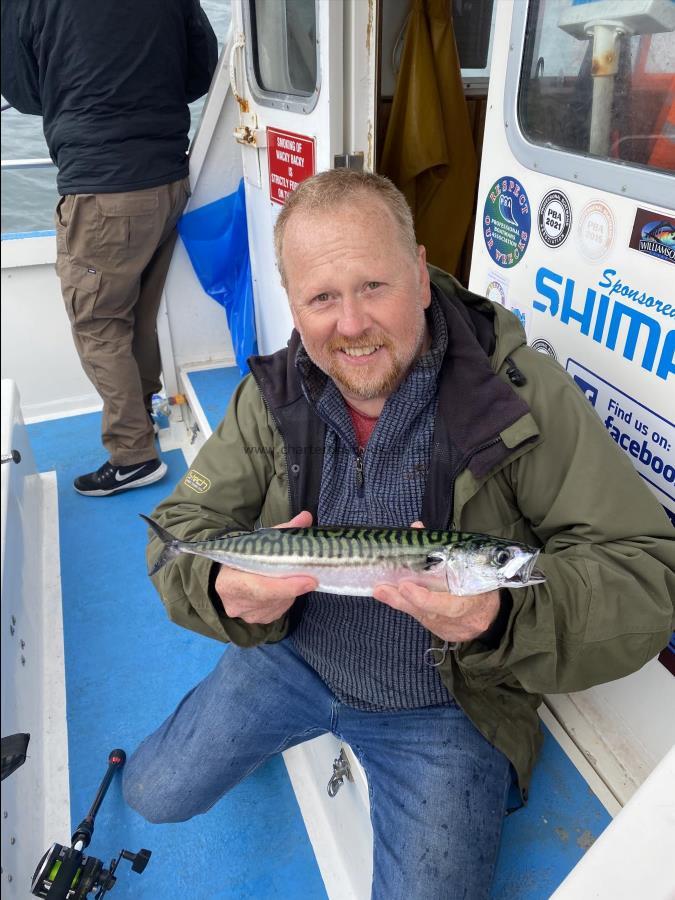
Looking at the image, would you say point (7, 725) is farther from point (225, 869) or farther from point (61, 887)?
point (225, 869)

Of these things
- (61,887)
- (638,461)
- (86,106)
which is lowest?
(61,887)

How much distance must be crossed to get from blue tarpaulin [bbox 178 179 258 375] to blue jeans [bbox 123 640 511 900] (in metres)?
2.60

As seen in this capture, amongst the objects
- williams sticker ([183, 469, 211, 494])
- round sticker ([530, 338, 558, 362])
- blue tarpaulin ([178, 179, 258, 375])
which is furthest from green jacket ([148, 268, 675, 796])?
blue tarpaulin ([178, 179, 258, 375])

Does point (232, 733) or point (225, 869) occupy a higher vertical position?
point (232, 733)

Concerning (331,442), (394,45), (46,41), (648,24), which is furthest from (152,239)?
(648,24)

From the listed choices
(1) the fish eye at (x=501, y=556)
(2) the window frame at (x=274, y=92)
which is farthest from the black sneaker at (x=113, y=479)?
(1) the fish eye at (x=501, y=556)

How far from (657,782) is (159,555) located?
47.3 inches

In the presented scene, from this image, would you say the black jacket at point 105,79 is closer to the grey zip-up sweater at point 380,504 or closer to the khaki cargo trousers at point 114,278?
the khaki cargo trousers at point 114,278

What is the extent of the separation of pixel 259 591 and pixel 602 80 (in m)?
1.62

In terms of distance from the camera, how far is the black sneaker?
3736mm

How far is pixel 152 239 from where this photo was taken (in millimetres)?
3594

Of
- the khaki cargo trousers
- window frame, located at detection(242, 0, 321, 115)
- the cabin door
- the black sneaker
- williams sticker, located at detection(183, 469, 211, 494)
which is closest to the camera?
williams sticker, located at detection(183, 469, 211, 494)

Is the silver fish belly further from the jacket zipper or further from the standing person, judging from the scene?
the standing person

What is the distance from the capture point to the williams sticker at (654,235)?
1.52 meters
